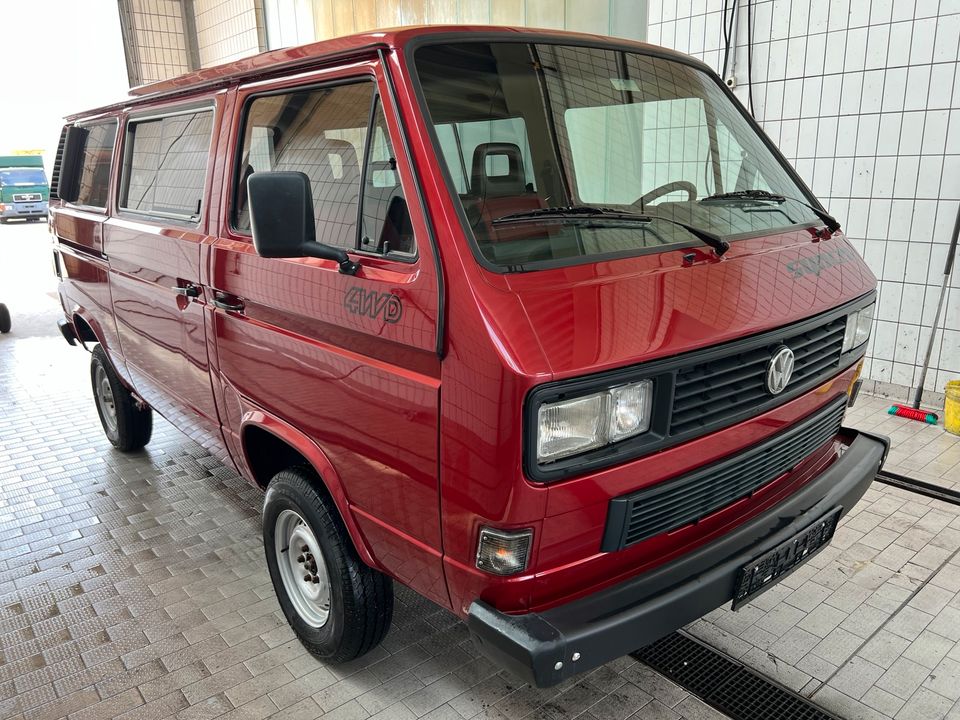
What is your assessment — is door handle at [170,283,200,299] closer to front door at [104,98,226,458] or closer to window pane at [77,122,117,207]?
front door at [104,98,226,458]

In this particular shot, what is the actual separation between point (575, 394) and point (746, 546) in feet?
2.85

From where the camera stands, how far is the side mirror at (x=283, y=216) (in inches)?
78.7

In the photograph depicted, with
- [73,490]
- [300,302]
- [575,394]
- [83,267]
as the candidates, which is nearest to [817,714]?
[575,394]

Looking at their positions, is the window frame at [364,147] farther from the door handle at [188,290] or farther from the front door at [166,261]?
the door handle at [188,290]

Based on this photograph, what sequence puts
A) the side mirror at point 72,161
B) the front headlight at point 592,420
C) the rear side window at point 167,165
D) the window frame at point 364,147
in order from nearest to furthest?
the front headlight at point 592,420 → the window frame at point 364,147 → the rear side window at point 167,165 → the side mirror at point 72,161

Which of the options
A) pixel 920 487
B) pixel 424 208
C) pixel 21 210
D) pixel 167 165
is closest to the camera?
pixel 424 208

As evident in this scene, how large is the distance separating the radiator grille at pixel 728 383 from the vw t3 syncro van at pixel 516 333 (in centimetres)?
1

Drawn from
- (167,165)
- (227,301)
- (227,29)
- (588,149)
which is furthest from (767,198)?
(227,29)

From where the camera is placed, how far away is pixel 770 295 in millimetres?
2184

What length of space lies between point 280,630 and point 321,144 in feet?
6.47

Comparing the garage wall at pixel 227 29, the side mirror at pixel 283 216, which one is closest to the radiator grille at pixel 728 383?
the side mirror at pixel 283 216

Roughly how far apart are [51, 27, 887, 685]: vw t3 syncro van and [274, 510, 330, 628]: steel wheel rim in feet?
0.04

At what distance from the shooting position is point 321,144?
2.43 metres

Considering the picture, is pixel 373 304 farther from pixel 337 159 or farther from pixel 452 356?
pixel 337 159
